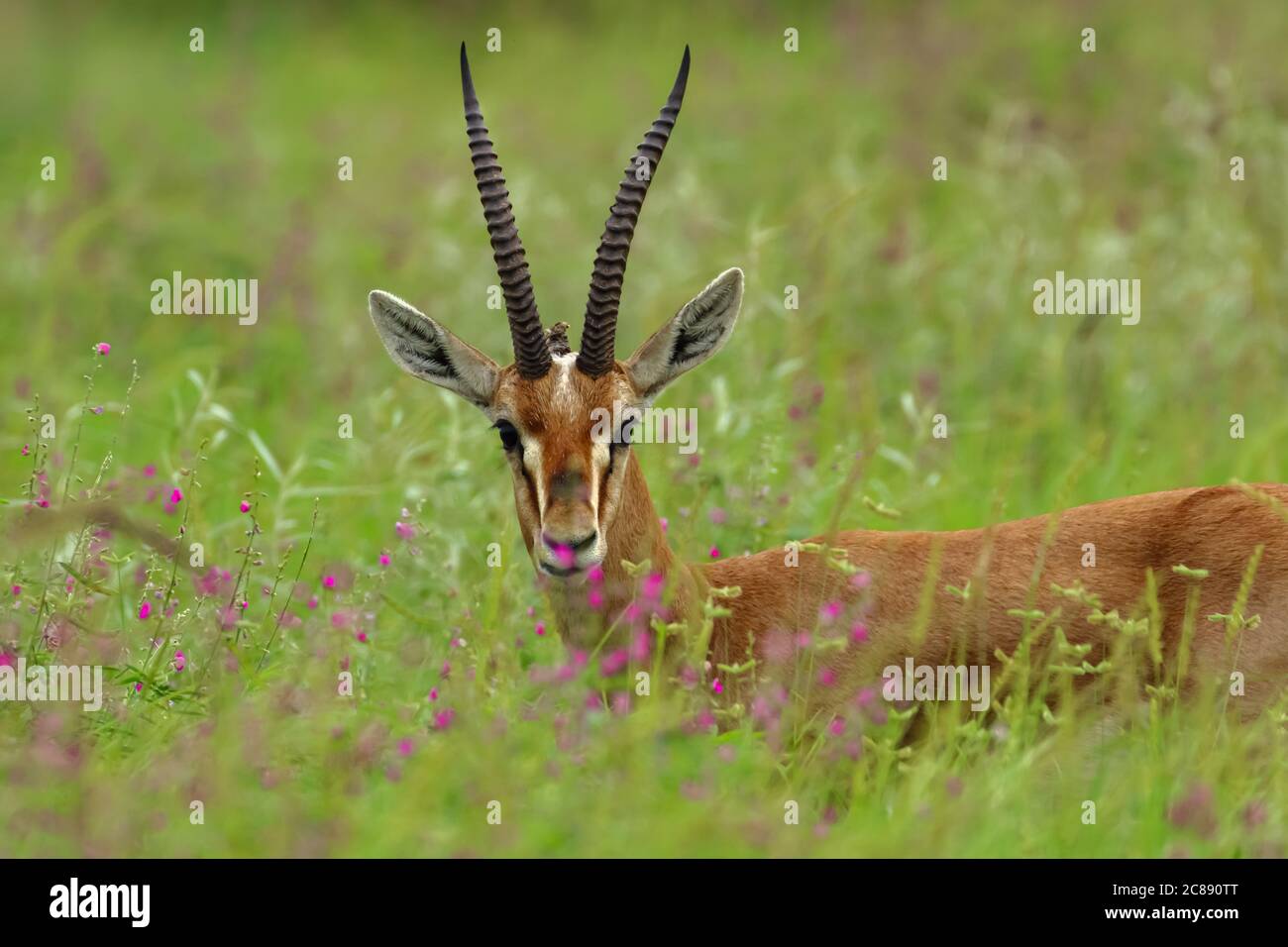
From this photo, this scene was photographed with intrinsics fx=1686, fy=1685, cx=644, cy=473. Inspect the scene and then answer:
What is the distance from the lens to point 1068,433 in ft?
34.9

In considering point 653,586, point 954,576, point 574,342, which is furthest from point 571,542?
point 574,342

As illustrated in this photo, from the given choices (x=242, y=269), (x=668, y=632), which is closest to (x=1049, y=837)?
(x=668, y=632)

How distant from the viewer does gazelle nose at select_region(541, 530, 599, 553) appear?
588 cm

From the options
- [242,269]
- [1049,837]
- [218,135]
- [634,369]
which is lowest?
[1049,837]

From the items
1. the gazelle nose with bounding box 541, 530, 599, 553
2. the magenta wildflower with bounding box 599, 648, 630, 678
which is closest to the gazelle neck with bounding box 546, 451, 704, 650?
the magenta wildflower with bounding box 599, 648, 630, 678

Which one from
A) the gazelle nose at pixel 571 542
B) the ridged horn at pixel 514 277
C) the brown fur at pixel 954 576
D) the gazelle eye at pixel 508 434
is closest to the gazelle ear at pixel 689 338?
the brown fur at pixel 954 576

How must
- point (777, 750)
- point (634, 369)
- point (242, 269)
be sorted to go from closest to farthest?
point (777, 750) < point (634, 369) < point (242, 269)

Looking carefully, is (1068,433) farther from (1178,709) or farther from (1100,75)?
(1100,75)

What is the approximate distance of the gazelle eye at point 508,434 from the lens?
21.3 ft

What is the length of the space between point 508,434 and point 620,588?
75cm

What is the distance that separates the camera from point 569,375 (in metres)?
6.51

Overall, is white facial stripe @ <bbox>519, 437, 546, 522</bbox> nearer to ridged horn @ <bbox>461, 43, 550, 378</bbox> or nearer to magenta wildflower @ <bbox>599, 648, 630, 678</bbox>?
ridged horn @ <bbox>461, 43, 550, 378</bbox>

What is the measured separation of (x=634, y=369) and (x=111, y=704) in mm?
2357

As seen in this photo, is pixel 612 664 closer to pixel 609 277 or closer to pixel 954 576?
pixel 609 277
